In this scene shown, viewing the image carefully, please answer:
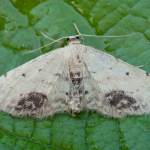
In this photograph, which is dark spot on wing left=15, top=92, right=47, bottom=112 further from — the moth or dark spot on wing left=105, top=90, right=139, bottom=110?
dark spot on wing left=105, top=90, right=139, bottom=110

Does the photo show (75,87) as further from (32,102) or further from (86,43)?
(86,43)

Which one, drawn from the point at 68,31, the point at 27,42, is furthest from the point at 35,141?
the point at 68,31

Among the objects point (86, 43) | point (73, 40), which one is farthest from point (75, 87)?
point (86, 43)

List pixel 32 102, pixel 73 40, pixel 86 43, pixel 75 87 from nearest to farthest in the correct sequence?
pixel 32 102, pixel 75 87, pixel 73 40, pixel 86 43

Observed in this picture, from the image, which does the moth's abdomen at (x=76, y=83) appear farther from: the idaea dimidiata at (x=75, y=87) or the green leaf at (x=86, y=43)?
the green leaf at (x=86, y=43)

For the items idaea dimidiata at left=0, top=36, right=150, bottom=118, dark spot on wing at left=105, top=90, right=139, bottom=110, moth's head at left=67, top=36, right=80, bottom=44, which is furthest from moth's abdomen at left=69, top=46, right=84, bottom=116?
dark spot on wing at left=105, top=90, right=139, bottom=110

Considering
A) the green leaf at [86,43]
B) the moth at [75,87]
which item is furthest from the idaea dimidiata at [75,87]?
the green leaf at [86,43]
